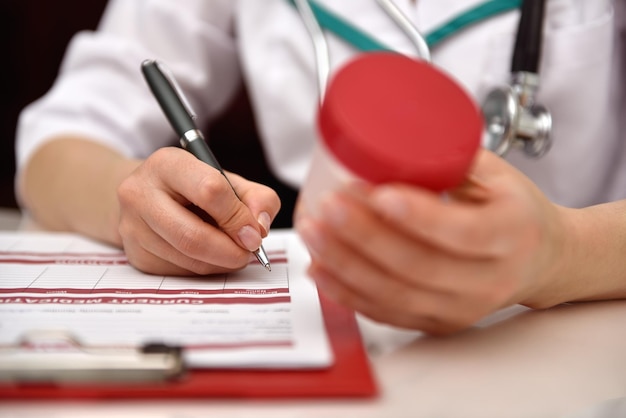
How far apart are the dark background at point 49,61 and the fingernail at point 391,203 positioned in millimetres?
806

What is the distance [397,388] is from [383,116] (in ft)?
0.42

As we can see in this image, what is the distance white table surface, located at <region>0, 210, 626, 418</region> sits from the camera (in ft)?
0.83

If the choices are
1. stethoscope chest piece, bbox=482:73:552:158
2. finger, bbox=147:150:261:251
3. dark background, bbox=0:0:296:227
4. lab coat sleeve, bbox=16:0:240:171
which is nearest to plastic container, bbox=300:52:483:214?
finger, bbox=147:150:261:251

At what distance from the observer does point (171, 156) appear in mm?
390

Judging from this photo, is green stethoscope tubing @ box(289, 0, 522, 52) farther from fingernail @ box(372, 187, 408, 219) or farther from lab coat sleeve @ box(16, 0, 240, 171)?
→ fingernail @ box(372, 187, 408, 219)

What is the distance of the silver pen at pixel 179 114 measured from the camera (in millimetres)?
422

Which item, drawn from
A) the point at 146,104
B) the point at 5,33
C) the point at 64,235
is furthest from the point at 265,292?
the point at 5,33

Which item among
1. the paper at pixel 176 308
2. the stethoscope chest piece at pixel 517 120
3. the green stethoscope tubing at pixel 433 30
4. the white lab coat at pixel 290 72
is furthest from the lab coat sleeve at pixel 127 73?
the stethoscope chest piece at pixel 517 120

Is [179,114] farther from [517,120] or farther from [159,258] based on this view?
[517,120]

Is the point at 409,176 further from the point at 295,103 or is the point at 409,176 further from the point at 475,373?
the point at 295,103

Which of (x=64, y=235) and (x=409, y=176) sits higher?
(x=409, y=176)

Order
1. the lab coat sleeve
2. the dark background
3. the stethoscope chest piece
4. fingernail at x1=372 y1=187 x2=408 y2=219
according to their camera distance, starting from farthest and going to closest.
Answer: the dark background → the lab coat sleeve → the stethoscope chest piece → fingernail at x1=372 y1=187 x2=408 y2=219

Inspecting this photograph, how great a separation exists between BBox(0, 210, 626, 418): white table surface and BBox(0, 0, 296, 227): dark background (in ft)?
2.43

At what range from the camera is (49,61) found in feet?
3.60
